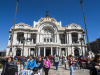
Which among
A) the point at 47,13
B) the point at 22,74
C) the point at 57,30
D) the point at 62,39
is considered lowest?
the point at 22,74

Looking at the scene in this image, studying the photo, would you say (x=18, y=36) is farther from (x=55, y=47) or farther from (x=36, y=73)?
(x=36, y=73)

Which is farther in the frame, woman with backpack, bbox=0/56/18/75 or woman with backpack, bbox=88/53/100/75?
woman with backpack, bbox=0/56/18/75

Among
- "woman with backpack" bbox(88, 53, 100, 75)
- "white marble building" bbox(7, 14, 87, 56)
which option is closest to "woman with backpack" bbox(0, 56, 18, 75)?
"woman with backpack" bbox(88, 53, 100, 75)

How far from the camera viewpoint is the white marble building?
38625 millimetres

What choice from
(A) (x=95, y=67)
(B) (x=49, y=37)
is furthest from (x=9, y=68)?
(B) (x=49, y=37)

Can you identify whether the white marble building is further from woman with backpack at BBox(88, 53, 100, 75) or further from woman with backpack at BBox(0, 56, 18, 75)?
woman with backpack at BBox(88, 53, 100, 75)

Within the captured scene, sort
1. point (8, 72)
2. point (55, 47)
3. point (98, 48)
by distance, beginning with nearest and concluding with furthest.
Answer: point (8, 72) < point (55, 47) < point (98, 48)

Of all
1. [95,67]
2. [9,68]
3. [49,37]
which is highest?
[49,37]

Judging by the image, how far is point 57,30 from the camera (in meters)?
41.9

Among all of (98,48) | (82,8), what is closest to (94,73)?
(82,8)

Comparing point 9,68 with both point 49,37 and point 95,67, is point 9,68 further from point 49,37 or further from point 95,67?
point 49,37

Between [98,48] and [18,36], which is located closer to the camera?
[18,36]

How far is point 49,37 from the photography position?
43469mm

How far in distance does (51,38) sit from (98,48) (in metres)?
33.4
